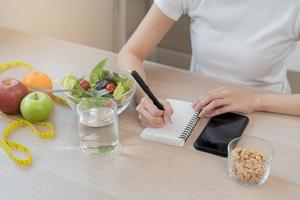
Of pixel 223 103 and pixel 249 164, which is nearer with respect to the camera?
pixel 249 164

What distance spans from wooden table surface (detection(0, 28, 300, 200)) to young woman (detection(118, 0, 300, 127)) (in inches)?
5.8

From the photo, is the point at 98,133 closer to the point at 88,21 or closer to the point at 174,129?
the point at 174,129

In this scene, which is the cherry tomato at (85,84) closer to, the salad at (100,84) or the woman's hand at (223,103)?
the salad at (100,84)

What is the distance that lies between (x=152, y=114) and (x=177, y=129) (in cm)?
7

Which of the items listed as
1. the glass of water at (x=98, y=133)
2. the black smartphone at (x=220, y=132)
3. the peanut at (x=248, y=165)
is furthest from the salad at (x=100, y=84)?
the peanut at (x=248, y=165)

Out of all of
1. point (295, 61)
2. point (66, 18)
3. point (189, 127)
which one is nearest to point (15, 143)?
point (189, 127)

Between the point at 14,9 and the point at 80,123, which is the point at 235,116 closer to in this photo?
the point at 80,123

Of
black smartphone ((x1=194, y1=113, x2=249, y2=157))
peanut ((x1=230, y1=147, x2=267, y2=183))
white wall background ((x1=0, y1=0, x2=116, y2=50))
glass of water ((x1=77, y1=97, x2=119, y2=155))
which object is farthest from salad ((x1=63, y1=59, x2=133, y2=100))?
white wall background ((x1=0, y1=0, x2=116, y2=50))

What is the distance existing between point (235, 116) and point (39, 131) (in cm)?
50

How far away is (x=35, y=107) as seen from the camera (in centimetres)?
104

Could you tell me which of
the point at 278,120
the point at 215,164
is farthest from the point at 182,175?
the point at 278,120

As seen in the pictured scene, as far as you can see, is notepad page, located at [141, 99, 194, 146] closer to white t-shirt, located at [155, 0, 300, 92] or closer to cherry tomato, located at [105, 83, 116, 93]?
cherry tomato, located at [105, 83, 116, 93]

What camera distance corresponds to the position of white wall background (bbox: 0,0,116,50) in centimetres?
174

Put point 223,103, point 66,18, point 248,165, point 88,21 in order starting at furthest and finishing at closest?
point 88,21
point 66,18
point 223,103
point 248,165
